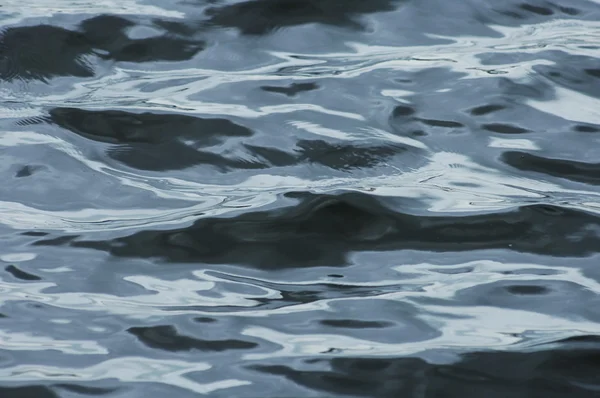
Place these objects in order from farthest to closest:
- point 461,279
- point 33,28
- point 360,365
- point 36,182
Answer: point 33,28 → point 36,182 → point 461,279 → point 360,365

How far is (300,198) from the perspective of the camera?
9.15 feet

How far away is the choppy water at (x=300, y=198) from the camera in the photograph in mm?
2037

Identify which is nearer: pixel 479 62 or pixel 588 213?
pixel 588 213

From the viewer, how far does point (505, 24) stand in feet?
14.1

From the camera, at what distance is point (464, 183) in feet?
9.61

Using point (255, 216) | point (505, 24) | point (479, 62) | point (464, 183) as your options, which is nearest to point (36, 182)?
point (255, 216)

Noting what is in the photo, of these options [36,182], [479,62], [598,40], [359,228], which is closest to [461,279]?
[359,228]

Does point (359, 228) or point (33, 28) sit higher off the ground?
point (33, 28)

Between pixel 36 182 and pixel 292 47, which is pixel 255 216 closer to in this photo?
pixel 36 182

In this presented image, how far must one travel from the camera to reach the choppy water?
2037 mm

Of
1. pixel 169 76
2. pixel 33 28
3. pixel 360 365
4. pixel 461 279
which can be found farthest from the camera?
pixel 33 28

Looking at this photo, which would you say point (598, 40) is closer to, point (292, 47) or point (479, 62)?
point (479, 62)

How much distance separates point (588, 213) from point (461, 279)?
20.2 inches

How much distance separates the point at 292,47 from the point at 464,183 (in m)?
1.33
